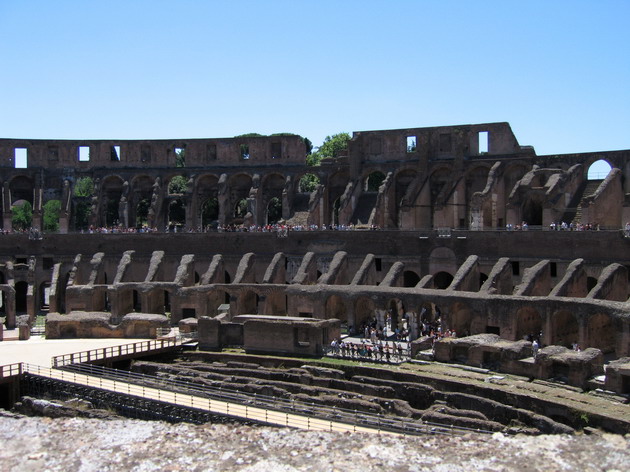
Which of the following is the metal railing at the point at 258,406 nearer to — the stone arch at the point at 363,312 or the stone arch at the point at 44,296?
the stone arch at the point at 363,312

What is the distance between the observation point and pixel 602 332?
35.6 metres

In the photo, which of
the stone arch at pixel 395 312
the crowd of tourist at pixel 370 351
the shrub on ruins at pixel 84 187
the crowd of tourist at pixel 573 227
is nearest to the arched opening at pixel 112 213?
→ the shrub on ruins at pixel 84 187

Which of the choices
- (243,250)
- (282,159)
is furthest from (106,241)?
(282,159)

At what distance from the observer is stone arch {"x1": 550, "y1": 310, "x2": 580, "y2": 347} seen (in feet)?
118

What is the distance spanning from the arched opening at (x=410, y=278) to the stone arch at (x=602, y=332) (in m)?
13.9

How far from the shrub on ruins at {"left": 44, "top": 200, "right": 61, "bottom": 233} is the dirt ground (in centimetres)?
3447

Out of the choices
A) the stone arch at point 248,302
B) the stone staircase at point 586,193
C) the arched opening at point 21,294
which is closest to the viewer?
the stone staircase at point 586,193

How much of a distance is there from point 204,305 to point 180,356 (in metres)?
6.11

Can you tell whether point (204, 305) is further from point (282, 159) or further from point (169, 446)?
point (169, 446)

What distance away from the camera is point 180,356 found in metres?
39.9

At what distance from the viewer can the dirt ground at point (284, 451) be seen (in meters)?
22.5

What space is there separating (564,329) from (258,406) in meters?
16.1

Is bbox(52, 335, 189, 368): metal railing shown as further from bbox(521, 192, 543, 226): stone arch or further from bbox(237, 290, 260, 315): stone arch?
bbox(521, 192, 543, 226): stone arch

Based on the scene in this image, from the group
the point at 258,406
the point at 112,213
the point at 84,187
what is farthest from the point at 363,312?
the point at 84,187
